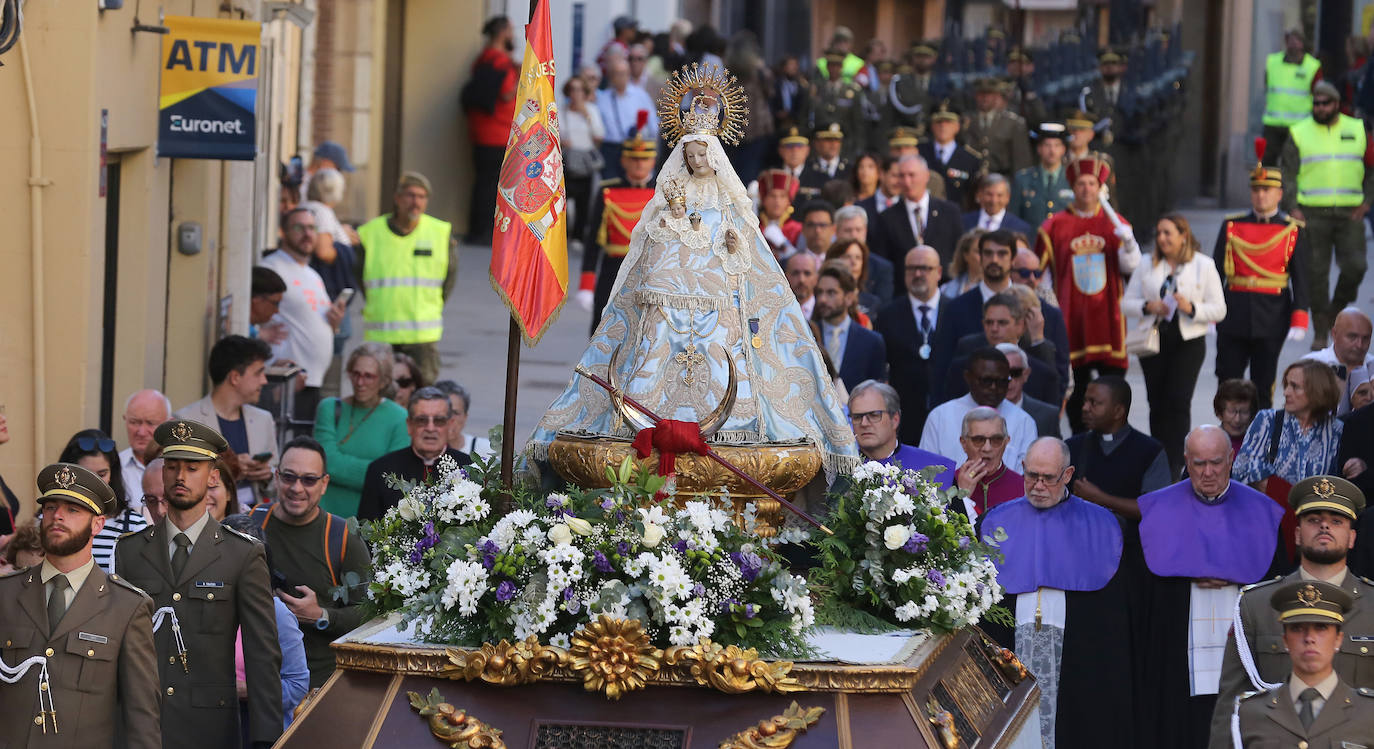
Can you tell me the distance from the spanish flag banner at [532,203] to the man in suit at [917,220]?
7.35 m

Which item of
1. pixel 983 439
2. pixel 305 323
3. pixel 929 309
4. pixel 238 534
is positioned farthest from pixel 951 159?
pixel 238 534

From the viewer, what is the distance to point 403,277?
15602 millimetres

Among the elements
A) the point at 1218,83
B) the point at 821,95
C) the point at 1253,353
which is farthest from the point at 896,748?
the point at 1218,83

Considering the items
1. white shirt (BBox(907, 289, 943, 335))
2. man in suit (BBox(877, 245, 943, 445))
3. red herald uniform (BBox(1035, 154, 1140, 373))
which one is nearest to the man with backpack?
man in suit (BBox(877, 245, 943, 445))

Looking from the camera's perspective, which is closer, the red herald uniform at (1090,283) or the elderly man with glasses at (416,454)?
the elderly man with glasses at (416,454)

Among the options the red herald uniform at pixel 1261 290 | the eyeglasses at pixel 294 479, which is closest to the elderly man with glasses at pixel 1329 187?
the red herald uniform at pixel 1261 290

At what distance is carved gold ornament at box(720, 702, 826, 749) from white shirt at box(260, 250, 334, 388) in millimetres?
7644

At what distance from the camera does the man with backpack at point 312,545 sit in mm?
9508

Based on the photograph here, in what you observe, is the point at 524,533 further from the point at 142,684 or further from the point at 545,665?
the point at 142,684

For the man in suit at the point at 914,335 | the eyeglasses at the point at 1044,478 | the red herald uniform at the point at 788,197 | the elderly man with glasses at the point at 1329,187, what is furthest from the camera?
the elderly man with glasses at the point at 1329,187

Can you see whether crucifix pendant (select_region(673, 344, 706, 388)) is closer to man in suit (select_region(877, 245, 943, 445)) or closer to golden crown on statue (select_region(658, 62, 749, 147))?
golden crown on statue (select_region(658, 62, 749, 147))

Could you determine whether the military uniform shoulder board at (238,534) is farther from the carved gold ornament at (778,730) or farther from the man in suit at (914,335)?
the man in suit at (914,335)

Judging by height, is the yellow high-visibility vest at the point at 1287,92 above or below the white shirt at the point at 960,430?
above

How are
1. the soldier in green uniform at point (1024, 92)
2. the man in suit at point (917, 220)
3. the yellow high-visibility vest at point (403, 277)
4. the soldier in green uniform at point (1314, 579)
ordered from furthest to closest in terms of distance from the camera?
the soldier in green uniform at point (1024, 92)
the man in suit at point (917, 220)
the yellow high-visibility vest at point (403, 277)
the soldier in green uniform at point (1314, 579)
